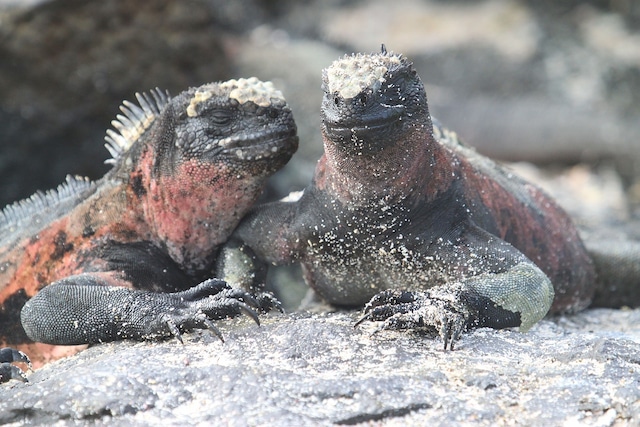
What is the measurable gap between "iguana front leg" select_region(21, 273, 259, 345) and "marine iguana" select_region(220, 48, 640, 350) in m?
0.58

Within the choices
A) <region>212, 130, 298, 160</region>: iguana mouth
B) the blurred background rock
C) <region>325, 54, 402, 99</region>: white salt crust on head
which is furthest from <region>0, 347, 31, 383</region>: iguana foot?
the blurred background rock

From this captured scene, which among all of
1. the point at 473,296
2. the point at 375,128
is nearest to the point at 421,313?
the point at 473,296

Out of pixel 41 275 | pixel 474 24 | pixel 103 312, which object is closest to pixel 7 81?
pixel 41 275

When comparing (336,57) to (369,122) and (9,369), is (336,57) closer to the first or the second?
(369,122)

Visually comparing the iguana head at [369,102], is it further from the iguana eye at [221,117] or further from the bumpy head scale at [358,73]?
the iguana eye at [221,117]

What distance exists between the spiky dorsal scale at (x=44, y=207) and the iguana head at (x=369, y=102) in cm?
178

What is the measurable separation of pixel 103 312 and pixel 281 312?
2.68 ft

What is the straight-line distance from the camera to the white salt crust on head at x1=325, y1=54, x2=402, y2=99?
3.73 meters

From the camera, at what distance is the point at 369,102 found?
12.2ft

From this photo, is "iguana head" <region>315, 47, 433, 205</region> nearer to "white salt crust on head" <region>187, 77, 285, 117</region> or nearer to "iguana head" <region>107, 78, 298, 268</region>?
"iguana head" <region>107, 78, 298, 268</region>

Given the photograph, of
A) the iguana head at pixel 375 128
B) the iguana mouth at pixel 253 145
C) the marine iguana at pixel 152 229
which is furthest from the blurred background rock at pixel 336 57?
the iguana mouth at pixel 253 145

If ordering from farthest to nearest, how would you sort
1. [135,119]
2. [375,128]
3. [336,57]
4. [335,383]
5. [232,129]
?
[336,57] < [135,119] < [232,129] < [375,128] < [335,383]

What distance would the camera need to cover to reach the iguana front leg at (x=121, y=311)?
151 inches

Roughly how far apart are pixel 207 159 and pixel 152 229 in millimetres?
570
